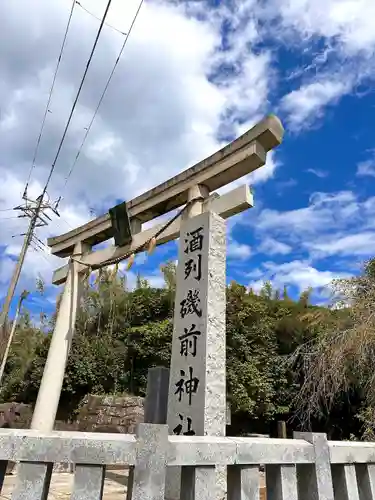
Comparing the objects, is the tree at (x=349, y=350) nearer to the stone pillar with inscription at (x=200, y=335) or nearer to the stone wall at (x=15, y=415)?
the stone pillar with inscription at (x=200, y=335)

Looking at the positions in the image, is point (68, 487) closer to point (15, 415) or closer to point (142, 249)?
point (142, 249)

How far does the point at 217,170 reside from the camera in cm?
384

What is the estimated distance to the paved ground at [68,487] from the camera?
13.7 ft

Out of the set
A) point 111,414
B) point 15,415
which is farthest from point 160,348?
point 15,415

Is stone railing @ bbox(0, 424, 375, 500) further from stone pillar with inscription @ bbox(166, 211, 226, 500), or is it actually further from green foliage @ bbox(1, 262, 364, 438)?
green foliage @ bbox(1, 262, 364, 438)

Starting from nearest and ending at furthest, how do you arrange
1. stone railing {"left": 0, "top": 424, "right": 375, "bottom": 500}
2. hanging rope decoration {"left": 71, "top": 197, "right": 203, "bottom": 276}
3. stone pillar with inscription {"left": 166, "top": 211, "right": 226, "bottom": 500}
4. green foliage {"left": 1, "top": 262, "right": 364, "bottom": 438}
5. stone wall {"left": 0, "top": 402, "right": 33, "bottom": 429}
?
stone railing {"left": 0, "top": 424, "right": 375, "bottom": 500}, stone pillar with inscription {"left": 166, "top": 211, "right": 226, "bottom": 500}, hanging rope decoration {"left": 71, "top": 197, "right": 203, "bottom": 276}, stone wall {"left": 0, "top": 402, "right": 33, "bottom": 429}, green foliage {"left": 1, "top": 262, "right": 364, "bottom": 438}

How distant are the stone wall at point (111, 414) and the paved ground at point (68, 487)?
2441 mm

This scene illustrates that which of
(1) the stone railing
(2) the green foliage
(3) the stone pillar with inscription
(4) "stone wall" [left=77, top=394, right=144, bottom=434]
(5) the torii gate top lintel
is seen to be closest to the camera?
(1) the stone railing

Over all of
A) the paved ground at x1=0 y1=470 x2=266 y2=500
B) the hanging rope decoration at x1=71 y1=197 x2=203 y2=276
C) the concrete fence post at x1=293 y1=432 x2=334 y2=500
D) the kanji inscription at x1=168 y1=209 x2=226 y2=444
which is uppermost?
the hanging rope decoration at x1=71 y1=197 x2=203 y2=276

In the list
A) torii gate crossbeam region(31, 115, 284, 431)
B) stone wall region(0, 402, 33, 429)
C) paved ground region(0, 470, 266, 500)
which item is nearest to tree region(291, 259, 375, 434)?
paved ground region(0, 470, 266, 500)

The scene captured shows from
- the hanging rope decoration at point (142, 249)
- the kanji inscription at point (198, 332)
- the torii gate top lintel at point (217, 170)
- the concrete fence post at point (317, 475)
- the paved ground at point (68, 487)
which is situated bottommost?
the paved ground at point (68, 487)

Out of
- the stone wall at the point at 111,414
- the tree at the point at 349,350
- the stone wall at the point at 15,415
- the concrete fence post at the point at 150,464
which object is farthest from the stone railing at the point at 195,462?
the stone wall at the point at 15,415

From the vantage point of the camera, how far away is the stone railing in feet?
3.77

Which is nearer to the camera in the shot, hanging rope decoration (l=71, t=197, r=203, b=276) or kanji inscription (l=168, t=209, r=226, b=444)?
kanji inscription (l=168, t=209, r=226, b=444)
